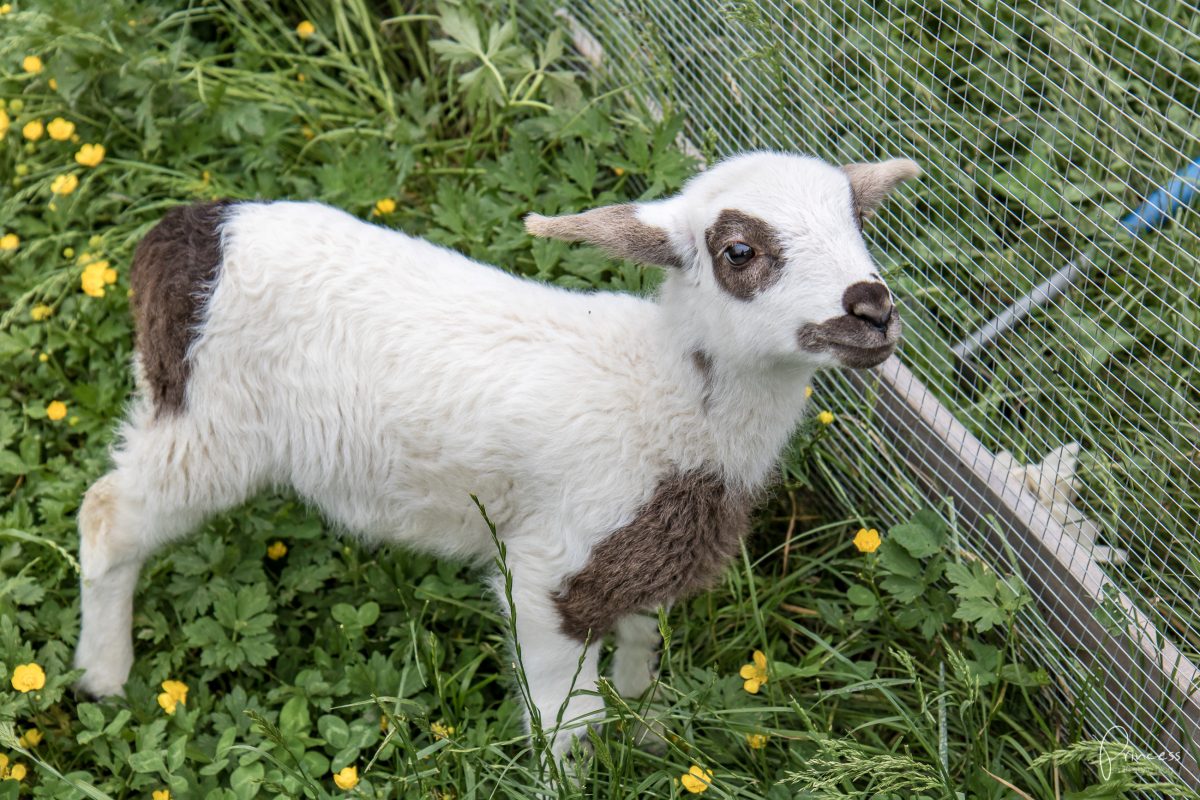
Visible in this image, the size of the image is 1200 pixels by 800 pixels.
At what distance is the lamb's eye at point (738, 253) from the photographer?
2834 millimetres

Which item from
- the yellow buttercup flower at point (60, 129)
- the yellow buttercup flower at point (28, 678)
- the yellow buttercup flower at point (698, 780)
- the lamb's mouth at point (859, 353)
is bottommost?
the yellow buttercup flower at point (28, 678)

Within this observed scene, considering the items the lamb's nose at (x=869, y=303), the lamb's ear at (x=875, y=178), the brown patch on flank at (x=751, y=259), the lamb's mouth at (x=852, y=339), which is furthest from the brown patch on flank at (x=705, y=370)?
the lamb's ear at (x=875, y=178)

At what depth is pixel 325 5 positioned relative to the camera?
5.40 m

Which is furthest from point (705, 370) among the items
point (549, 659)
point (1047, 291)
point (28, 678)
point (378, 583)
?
point (28, 678)

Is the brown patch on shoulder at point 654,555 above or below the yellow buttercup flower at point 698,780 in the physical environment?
above

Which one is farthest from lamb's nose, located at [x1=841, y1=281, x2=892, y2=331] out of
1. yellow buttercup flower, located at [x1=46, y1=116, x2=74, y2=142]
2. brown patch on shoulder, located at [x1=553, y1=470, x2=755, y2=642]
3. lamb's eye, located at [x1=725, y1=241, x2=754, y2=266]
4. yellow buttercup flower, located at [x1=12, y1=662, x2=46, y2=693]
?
yellow buttercup flower, located at [x1=46, y1=116, x2=74, y2=142]

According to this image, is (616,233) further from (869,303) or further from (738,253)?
(869,303)

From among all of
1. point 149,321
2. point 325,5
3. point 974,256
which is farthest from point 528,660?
point 325,5

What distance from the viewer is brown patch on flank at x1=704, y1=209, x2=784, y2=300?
9.21 ft

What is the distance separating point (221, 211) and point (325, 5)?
2.51 meters

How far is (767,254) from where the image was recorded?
282 centimetres

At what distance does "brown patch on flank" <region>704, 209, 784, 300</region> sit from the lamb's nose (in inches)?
8.0

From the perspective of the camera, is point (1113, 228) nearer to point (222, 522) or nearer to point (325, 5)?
point (222, 522)

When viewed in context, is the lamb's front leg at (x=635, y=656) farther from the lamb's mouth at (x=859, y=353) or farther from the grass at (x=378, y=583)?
the lamb's mouth at (x=859, y=353)
